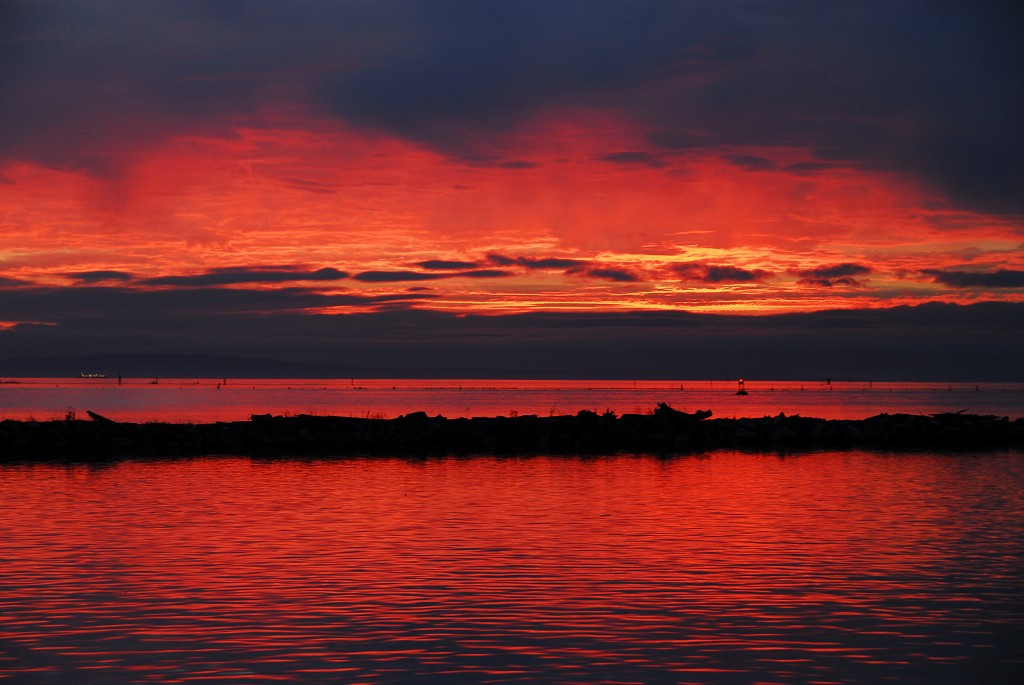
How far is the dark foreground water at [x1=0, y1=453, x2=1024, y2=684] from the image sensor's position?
1391 cm

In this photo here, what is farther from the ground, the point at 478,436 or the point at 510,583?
the point at 478,436

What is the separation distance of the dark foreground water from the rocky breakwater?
50.5ft

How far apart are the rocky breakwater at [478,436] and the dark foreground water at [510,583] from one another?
50.5 ft

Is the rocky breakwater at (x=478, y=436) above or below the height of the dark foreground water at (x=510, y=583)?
above

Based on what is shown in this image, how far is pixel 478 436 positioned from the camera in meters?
55.8

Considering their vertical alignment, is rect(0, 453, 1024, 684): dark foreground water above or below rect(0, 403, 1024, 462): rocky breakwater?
below

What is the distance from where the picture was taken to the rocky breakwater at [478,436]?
50844 millimetres

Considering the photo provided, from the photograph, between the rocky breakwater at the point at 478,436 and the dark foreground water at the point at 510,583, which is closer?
the dark foreground water at the point at 510,583

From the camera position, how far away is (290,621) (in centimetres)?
1612

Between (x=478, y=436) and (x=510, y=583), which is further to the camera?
(x=478, y=436)

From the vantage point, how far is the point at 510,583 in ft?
62.8

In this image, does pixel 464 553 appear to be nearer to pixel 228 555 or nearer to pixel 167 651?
pixel 228 555

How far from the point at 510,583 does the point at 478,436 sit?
120 feet

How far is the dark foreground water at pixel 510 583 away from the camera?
13.9 meters
